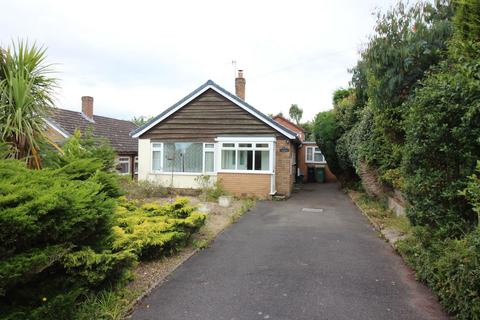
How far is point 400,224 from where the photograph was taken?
739cm

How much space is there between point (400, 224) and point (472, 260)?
186 inches

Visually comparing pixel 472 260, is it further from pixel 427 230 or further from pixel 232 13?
pixel 232 13

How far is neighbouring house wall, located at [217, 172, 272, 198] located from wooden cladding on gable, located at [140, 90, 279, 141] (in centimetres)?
198

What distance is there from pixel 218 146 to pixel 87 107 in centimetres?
1285

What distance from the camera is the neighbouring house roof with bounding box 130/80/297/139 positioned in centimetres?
1341

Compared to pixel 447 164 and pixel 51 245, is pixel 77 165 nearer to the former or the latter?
pixel 51 245

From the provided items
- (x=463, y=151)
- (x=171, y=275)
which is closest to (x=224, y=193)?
(x=171, y=275)

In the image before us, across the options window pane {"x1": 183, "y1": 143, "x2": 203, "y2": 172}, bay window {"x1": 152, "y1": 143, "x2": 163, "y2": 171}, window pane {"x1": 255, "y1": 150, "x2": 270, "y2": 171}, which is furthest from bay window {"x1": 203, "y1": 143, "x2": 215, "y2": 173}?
bay window {"x1": 152, "y1": 143, "x2": 163, "y2": 171}

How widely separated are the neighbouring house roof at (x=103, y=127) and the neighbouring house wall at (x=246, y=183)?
27.2ft

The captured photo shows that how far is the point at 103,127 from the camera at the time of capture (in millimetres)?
21703

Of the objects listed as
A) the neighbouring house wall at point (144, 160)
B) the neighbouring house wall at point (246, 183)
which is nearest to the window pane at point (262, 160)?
the neighbouring house wall at point (246, 183)

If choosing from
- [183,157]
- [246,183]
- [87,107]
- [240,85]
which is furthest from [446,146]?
[87,107]

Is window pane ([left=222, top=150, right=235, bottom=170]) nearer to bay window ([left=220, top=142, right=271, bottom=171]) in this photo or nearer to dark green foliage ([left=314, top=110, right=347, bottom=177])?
bay window ([left=220, top=142, right=271, bottom=171])

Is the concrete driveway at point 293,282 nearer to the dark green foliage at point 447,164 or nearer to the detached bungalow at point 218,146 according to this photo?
the dark green foliage at point 447,164
